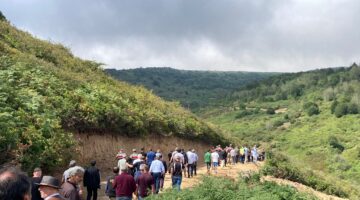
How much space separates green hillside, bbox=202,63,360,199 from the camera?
8750 cm

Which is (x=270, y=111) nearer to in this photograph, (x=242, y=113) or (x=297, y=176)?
(x=242, y=113)

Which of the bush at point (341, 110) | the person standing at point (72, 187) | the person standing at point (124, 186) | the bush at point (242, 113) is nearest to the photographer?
the person standing at point (72, 187)

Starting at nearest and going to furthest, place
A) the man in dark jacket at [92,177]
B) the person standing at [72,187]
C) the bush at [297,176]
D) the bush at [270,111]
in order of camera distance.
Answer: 1. the person standing at [72,187]
2. the man in dark jacket at [92,177]
3. the bush at [297,176]
4. the bush at [270,111]

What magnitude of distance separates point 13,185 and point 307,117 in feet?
417

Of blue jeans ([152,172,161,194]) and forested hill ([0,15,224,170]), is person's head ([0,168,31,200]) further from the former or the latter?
blue jeans ([152,172,161,194])

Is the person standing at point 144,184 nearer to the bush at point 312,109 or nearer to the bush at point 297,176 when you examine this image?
the bush at point 297,176

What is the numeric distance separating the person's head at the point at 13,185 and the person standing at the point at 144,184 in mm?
9221

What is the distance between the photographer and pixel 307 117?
126 meters

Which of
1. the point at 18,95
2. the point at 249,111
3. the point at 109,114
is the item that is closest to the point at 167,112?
the point at 109,114

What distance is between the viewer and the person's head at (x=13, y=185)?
388 centimetres

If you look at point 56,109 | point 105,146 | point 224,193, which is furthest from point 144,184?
point 105,146

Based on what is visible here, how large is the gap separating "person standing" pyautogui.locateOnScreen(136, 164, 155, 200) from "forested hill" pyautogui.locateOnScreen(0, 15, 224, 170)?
332 centimetres

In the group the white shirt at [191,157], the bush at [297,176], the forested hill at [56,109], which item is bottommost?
the bush at [297,176]

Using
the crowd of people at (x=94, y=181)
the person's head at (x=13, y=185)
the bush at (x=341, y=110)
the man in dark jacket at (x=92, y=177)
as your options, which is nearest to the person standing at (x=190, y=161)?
the crowd of people at (x=94, y=181)
